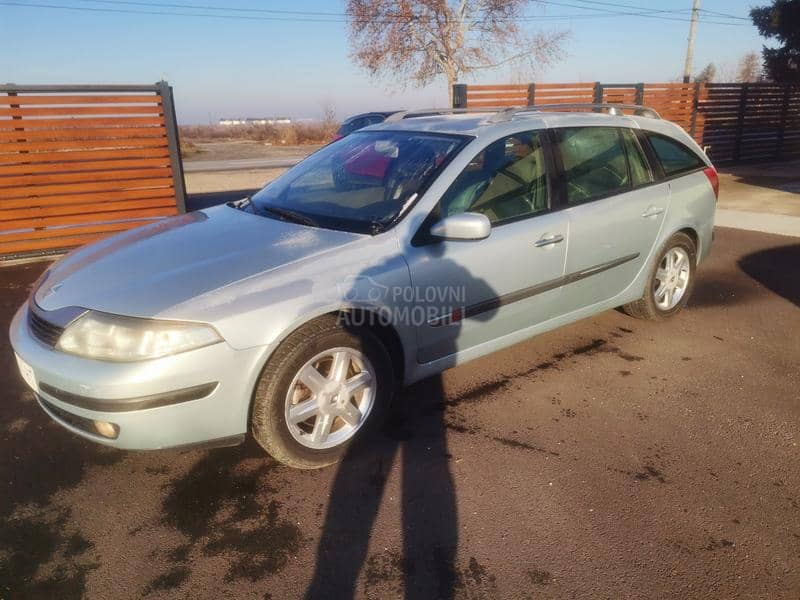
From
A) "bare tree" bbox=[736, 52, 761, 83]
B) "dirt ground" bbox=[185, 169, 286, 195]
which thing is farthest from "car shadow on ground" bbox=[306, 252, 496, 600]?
"bare tree" bbox=[736, 52, 761, 83]

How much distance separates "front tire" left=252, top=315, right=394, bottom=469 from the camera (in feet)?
8.25

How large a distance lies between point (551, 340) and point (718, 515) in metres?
1.96

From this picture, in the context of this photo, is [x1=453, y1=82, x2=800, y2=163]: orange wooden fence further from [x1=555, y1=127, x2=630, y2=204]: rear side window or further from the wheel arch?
the wheel arch

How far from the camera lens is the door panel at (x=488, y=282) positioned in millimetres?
2926

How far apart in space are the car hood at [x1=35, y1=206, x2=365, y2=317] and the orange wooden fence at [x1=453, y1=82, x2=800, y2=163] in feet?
32.0

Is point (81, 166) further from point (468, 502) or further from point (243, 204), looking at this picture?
point (468, 502)

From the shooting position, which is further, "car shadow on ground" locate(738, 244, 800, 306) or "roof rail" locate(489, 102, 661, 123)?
"car shadow on ground" locate(738, 244, 800, 306)

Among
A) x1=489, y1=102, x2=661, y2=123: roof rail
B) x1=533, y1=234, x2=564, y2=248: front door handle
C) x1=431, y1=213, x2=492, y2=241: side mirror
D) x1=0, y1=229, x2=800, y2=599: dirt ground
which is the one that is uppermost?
x1=489, y1=102, x2=661, y2=123: roof rail

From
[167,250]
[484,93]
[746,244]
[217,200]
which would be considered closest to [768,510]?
[167,250]

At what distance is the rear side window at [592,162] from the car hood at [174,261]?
61.1 inches

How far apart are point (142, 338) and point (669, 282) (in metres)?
3.85

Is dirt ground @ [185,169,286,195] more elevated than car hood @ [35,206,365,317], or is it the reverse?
car hood @ [35,206,365,317]

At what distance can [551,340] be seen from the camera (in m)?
4.27

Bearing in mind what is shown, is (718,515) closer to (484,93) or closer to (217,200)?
(217,200)
